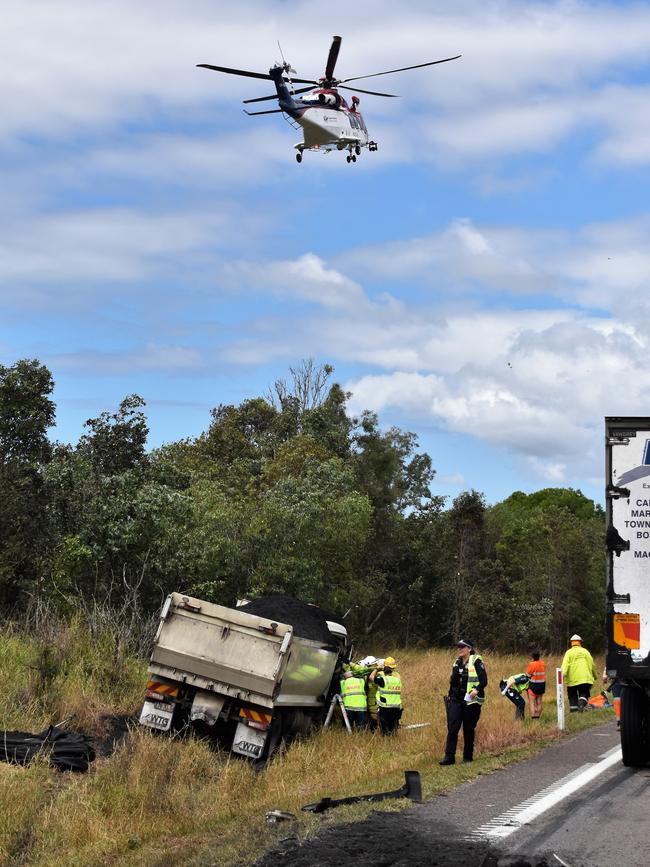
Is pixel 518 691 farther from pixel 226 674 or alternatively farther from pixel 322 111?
pixel 322 111

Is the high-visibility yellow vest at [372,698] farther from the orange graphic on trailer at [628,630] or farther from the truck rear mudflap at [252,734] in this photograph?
the orange graphic on trailer at [628,630]

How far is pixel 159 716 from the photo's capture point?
15656mm

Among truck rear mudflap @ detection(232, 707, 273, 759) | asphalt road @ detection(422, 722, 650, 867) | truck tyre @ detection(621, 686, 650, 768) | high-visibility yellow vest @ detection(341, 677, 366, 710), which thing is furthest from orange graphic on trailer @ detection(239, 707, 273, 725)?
truck tyre @ detection(621, 686, 650, 768)

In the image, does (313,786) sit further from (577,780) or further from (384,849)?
(384,849)

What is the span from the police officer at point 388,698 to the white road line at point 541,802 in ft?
12.4

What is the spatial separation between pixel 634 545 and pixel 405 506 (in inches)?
1538

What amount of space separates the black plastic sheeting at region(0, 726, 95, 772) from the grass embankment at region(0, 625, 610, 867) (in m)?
0.26

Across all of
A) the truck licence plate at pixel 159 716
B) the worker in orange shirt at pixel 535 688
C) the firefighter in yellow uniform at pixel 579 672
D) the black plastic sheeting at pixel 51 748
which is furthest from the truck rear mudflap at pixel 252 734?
the firefighter in yellow uniform at pixel 579 672

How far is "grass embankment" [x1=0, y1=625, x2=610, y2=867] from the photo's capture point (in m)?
9.94

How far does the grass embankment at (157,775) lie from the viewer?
9938 mm

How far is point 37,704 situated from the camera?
57.5 ft

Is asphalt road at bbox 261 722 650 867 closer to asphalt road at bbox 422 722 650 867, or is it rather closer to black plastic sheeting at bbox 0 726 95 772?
asphalt road at bbox 422 722 650 867

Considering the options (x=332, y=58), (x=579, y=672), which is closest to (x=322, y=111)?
(x=332, y=58)

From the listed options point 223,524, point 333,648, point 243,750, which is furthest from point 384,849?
point 223,524
